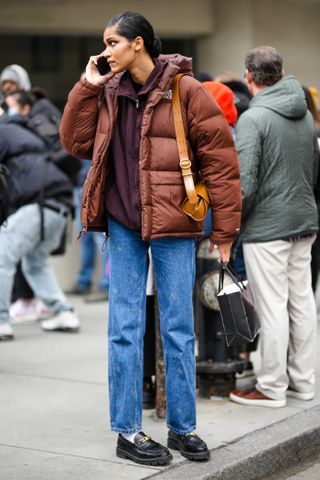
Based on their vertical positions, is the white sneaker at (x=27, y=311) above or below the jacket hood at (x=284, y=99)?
below

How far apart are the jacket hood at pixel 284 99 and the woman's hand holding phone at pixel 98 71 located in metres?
1.53

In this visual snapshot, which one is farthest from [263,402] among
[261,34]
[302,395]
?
[261,34]

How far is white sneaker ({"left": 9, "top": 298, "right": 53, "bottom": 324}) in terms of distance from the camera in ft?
31.6

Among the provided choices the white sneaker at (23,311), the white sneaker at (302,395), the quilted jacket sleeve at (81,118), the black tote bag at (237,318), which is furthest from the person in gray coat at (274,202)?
the white sneaker at (23,311)

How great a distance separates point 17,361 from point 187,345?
2.80 meters

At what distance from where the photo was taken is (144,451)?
5.04 metres

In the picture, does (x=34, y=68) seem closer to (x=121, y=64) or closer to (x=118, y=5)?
(x=118, y=5)

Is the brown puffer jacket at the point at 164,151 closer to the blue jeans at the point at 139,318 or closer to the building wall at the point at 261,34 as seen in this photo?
the blue jeans at the point at 139,318

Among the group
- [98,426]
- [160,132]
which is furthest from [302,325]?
[160,132]

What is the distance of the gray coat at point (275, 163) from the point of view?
243 inches

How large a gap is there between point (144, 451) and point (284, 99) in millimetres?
2278

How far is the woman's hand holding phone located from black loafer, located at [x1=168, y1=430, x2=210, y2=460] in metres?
1.67

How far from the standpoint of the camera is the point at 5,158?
8.64 m

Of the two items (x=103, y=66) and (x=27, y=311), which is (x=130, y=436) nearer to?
(x=103, y=66)
